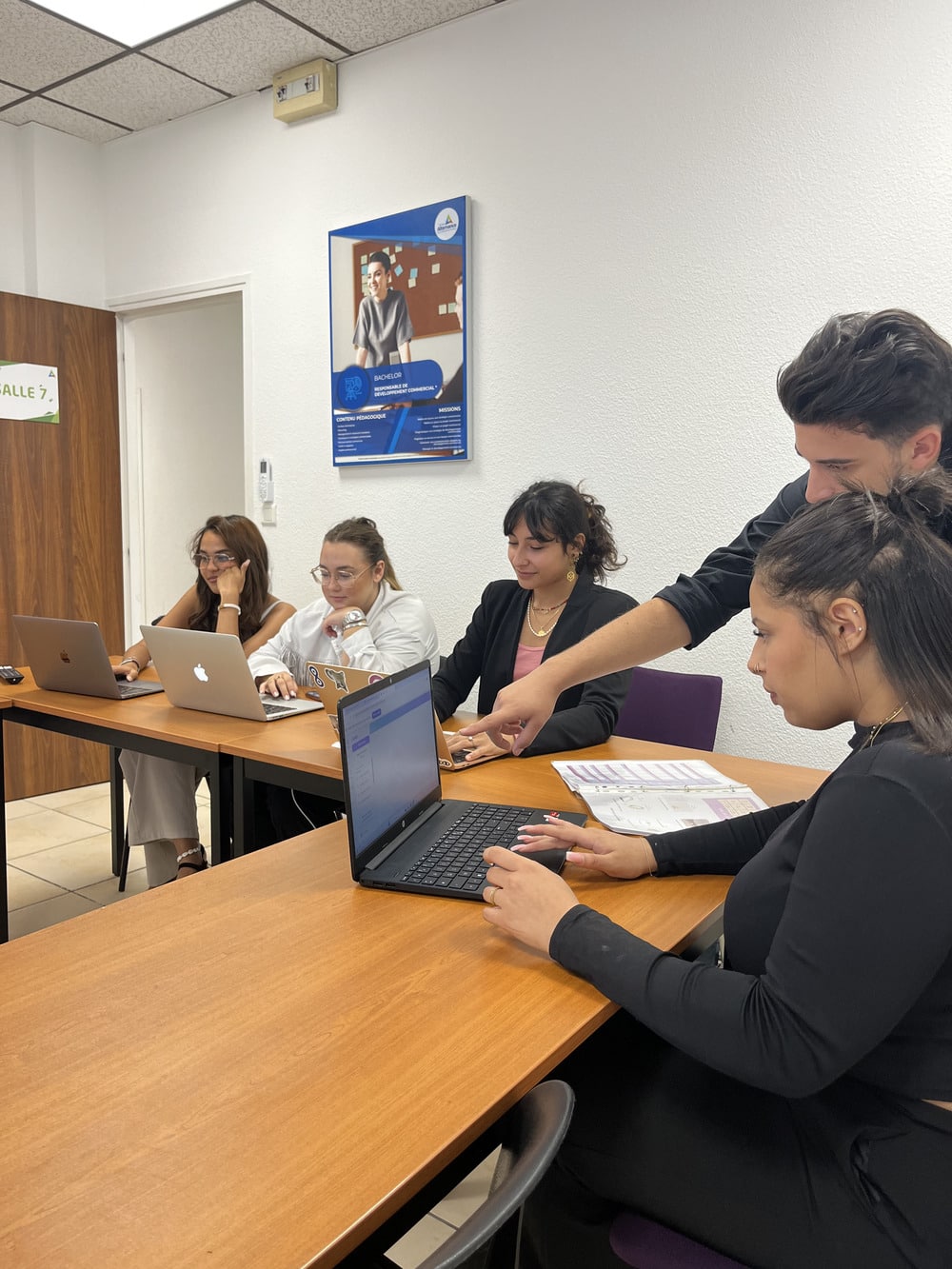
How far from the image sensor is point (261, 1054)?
936mm

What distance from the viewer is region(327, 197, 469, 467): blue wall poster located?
3.45 meters

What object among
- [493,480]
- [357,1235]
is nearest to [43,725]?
[493,480]

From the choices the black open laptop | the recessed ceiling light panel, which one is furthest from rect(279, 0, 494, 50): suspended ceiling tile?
the black open laptop

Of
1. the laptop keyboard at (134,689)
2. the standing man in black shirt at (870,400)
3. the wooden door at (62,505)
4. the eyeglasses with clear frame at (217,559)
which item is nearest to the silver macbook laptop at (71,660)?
the laptop keyboard at (134,689)

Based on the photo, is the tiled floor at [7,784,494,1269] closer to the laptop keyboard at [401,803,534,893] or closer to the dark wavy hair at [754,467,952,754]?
the laptop keyboard at [401,803,534,893]

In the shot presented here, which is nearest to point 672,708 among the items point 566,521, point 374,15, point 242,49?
point 566,521

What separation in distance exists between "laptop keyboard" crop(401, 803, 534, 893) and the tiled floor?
4.43ft

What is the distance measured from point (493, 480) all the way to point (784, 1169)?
9.02ft

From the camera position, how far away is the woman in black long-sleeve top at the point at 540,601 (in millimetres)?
2477

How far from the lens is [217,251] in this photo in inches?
164

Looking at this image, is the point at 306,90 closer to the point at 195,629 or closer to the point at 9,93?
the point at 9,93

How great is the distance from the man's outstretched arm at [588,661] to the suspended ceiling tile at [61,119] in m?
3.83

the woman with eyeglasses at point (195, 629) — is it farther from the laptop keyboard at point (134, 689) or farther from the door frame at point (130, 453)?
the door frame at point (130, 453)

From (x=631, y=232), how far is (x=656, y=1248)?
2.86m
